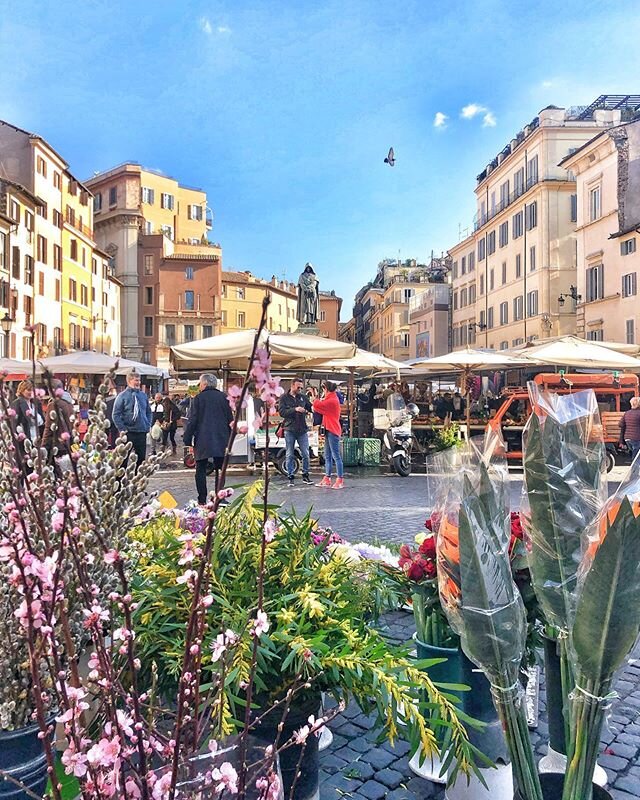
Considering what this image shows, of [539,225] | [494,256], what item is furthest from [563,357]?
[494,256]

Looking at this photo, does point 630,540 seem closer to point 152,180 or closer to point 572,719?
point 572,719

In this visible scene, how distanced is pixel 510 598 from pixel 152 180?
2548 inches

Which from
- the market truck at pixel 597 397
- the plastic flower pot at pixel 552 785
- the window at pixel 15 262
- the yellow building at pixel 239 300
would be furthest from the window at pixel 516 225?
the plastic flower pot at pixel 552 785

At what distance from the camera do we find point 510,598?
1.42m

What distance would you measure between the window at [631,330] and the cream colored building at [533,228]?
18.2 ft

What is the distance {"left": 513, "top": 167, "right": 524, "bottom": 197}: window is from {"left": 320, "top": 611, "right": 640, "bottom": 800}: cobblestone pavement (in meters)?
44.3

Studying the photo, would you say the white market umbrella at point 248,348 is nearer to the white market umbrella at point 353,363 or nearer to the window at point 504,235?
the white market umbrella at point 353,363

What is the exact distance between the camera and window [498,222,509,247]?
45.7 metres

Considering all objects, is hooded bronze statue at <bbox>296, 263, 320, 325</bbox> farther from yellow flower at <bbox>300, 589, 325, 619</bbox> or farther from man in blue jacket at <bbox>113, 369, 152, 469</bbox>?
yellow flower at <bbox>300, 589, 325, 619</bbox>

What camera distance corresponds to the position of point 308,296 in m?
22.2

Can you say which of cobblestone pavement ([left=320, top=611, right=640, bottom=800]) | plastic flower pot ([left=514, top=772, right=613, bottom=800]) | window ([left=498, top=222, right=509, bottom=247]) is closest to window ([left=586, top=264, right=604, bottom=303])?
window ([left=498, top=222, right=509, bottom=247])

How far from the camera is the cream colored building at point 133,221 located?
2285 inches

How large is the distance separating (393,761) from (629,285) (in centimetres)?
3136

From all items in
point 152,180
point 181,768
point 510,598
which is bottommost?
point 181,768
